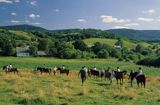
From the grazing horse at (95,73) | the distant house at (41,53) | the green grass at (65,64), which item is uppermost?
the grazing horse at (95,73)

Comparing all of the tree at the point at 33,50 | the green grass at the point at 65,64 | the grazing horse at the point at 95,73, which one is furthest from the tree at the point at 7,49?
the grazing horse at the point at 95,73

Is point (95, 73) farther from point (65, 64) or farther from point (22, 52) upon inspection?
point (22, 52)

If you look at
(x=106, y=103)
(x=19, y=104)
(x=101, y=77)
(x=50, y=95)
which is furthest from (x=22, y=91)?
(x=101, y=77)

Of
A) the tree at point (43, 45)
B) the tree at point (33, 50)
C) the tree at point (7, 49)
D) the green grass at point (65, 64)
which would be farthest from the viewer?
the tree at point (43, 45)

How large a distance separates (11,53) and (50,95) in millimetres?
111760

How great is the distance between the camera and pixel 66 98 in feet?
74.4

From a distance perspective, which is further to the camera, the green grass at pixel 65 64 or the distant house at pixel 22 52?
the distant house at pixel 22 52

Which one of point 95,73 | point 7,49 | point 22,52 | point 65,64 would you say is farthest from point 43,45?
point 95,73

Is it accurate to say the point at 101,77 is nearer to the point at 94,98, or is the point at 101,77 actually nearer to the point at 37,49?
the point at 94,98

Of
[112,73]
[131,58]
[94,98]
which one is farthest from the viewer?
[131,58]

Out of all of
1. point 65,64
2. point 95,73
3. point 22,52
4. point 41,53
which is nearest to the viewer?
point 95,73

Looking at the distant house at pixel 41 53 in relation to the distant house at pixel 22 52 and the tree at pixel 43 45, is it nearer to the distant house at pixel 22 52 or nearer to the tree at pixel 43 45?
the distant house at pixel 22 52

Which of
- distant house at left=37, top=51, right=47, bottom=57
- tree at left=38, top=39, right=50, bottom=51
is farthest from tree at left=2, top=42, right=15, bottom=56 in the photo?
tree at left=38, top=39, right=50, bottom=51

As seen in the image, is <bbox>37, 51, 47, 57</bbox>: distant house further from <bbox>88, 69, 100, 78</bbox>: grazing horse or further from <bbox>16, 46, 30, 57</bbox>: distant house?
<bbox>88, 69, 100, 78</bbox>: grazing horse
